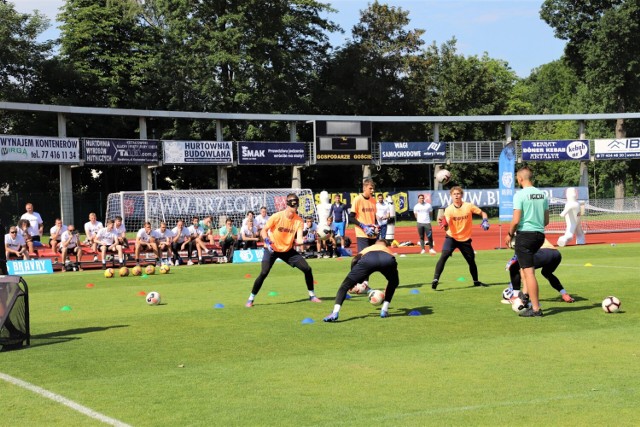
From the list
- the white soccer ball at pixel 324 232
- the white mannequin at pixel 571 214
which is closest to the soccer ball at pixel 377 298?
the white soccer ball at pixel 324 232

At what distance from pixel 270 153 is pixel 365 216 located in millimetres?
37609

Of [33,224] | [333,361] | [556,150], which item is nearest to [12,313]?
[333,361]

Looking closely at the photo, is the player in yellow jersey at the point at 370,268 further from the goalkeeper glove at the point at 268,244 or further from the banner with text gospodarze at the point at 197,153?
the banner with text gospodarze at the point at 197,153

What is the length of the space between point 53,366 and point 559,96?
99.0 meters

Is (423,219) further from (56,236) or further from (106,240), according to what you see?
(56,236)

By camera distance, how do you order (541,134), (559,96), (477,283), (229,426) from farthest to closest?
(559,96), (541,134), (477,283), (229,426)

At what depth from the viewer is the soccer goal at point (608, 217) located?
38.7 metres

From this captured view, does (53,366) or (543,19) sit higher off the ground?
(543,19)

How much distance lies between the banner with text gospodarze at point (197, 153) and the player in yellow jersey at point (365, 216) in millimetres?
35639

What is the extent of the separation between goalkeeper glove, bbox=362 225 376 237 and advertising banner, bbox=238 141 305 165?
3712 cm

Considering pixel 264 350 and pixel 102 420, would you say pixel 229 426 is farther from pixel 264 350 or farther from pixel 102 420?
pixel 264 350

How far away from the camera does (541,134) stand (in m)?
87.9

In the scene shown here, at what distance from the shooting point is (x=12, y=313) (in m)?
10.7

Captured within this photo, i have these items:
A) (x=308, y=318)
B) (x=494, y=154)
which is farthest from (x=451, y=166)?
(x=308, y=318)
